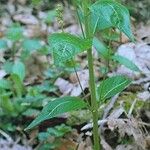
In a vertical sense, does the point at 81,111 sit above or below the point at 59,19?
below

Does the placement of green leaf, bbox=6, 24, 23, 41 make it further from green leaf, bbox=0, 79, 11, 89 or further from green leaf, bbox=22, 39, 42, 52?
green leaf, bbox=0, 79, 11, 89

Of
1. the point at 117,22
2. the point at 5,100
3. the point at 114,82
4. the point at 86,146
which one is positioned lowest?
the point at 86,146

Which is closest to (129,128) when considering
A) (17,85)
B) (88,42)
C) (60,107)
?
(60,107)

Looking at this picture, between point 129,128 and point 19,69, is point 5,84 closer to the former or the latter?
point 19,69

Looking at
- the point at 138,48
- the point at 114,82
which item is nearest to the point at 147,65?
the point at 138,48

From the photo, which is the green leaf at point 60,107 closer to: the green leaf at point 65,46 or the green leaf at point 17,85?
the green leaf at point 65,46

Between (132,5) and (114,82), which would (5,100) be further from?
(132,5)

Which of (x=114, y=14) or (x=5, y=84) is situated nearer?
(x=114, y=14)
